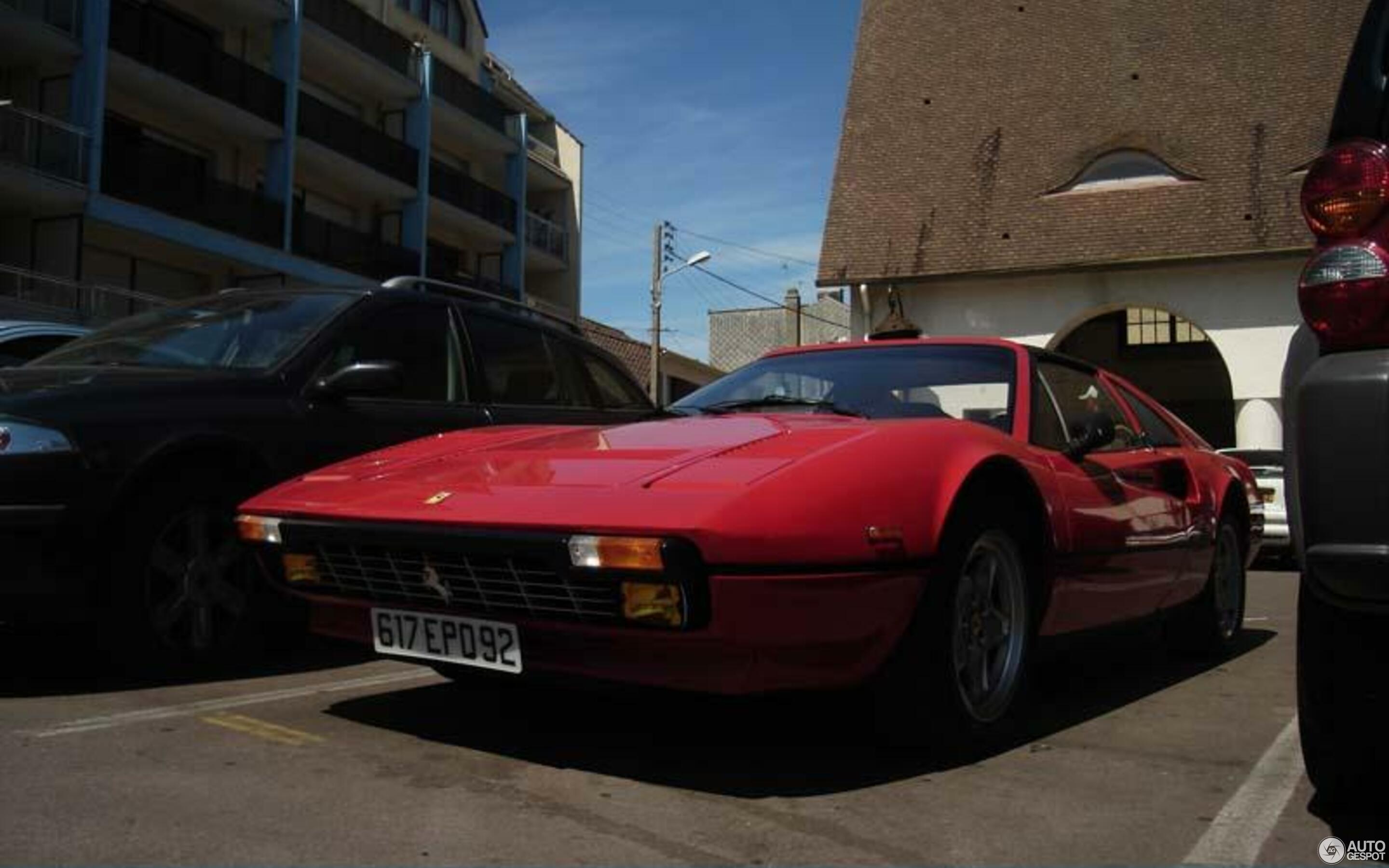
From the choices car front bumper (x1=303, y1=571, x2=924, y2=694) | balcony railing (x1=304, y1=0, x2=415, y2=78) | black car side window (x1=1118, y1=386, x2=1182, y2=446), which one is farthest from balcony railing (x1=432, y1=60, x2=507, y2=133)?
car front bumper (x1=303, y1=571, x2=924, y2=694)

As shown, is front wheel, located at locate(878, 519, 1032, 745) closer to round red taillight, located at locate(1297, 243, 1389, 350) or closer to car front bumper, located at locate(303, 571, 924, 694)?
car front bumper, located at locate(303, 571, 924, 694)

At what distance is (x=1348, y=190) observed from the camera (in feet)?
7.52

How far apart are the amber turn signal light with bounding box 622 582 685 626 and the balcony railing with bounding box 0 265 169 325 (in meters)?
17.8

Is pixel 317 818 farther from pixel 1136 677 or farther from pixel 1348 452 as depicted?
pixel 1136 677

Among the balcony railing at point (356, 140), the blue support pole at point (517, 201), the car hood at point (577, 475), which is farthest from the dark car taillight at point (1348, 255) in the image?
the blue support pole at point (517, 201)

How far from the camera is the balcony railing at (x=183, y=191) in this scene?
20594 millimetres

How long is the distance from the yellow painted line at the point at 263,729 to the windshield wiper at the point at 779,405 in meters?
1.67

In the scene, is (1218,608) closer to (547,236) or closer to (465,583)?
(465,583)

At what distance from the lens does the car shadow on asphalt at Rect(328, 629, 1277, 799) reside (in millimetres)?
2953

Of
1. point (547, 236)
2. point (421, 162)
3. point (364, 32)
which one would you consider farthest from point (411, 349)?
point (547, 236)

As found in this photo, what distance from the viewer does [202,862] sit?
88.1 inches

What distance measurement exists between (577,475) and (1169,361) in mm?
22967

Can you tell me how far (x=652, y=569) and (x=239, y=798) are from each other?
3.54 ft

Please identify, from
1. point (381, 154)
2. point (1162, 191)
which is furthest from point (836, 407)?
point (381, 154)
